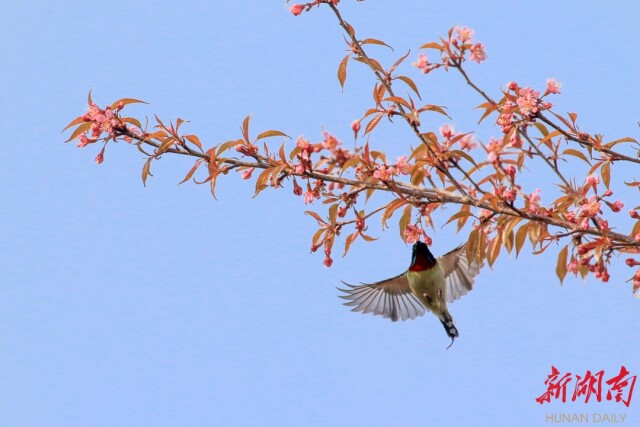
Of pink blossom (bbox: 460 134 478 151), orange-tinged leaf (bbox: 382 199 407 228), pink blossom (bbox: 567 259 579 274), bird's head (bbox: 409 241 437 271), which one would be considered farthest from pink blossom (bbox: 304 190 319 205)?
bird's head (bbox: 409 241 437 271)

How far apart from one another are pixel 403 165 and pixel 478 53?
62 cm

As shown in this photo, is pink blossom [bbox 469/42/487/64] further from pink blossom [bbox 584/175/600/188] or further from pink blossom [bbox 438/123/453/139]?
pink blossom [bbox 584/175/600/188]

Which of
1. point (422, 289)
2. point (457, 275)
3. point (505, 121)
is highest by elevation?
point (457, 275)

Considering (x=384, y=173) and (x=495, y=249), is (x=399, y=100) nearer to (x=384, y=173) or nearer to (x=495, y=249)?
(x=384, y=173)

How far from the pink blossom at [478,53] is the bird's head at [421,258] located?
→ 91.4 inches

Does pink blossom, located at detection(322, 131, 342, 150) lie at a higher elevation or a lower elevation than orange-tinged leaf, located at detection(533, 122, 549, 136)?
lower

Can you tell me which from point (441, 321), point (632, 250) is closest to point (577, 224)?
point (632, 250)

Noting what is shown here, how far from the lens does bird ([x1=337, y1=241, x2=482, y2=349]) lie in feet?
19.6

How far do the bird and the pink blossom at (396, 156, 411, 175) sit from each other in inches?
84.9

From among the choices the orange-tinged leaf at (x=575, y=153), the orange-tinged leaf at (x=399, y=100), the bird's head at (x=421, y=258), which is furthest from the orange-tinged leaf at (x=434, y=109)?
the bird's head at (x=421, y=258)

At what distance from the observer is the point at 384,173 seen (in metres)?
3.75

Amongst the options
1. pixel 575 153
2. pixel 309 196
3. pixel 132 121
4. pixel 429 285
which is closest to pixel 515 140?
pixel 575 153

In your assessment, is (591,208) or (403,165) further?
(403,165)

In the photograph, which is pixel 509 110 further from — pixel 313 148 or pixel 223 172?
pixel 223 172
